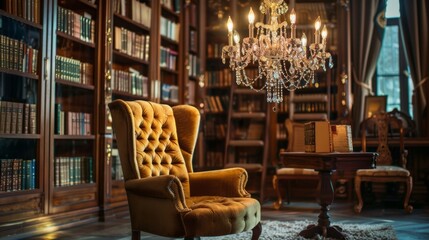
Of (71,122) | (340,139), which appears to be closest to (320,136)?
(340,139)

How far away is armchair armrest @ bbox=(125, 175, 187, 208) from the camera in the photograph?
2.82 meters

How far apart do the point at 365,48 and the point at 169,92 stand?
8.18 ft

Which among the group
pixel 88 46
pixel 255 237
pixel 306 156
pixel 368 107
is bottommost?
pixel 255 237

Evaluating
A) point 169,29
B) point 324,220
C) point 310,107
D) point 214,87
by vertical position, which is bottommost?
point 324,220

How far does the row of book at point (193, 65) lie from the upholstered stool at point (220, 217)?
3.69 m

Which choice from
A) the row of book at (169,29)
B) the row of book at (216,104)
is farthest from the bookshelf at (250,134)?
the row of book at (169,29)

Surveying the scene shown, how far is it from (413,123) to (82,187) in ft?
12.5

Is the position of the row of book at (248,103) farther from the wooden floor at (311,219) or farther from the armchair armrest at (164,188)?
the armchair armrest at (164,188)

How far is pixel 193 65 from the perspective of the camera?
6.71 m

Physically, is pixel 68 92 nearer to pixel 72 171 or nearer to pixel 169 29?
pixel 72 171

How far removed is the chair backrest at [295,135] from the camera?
6023 mm

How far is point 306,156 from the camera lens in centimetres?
385

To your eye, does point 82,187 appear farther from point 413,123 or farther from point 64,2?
point 413,123

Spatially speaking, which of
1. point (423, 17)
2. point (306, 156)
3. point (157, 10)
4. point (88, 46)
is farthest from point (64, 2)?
point (423, 17)
